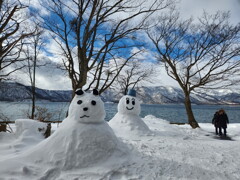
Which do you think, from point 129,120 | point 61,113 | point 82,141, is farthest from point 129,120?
point 61,113

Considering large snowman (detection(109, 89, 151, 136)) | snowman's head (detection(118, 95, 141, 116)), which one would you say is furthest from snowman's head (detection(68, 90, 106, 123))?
snowman's head (detection(118, 95, 141, 116))

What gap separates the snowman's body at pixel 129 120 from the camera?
8625mm

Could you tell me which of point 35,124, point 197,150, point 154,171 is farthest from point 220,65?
point 35,124

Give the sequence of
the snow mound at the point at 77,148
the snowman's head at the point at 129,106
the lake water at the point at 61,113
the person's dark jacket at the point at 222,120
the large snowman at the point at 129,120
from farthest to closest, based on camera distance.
A: the lake water at the point at 61,113 < the person's dark jacket at the point at 222,120 < the snowman's head at the point at 129,106 < the large snowman at the point at 129,120 < the snow mound at the point at 77,148

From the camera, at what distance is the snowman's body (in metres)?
8.62

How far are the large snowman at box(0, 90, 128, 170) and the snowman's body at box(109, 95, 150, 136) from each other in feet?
13.1

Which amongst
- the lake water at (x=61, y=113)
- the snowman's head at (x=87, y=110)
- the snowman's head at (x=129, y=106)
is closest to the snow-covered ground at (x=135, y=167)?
the snowman's head at (x=87, y=110)

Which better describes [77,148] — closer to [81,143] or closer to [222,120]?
[81,143]

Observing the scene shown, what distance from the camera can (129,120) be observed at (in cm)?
911

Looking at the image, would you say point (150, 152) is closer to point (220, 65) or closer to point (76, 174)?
point (76, 174)

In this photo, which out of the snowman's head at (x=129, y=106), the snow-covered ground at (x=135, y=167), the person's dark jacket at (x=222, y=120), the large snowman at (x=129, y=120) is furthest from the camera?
the person's dark jacket at (x=222, y=120)

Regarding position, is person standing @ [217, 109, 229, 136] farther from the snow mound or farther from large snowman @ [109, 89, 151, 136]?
the snow mound

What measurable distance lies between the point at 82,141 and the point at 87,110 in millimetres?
847

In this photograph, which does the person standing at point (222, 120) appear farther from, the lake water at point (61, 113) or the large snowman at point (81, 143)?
the lake water at point (61, 113)
